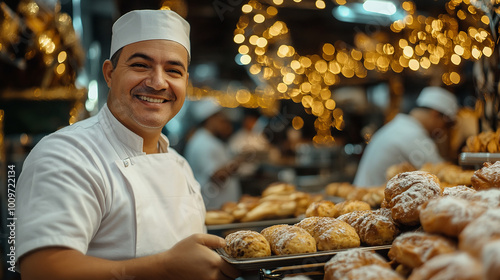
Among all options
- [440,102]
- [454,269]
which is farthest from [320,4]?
[454,269]

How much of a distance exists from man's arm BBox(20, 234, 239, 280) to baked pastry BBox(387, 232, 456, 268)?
21.5 inches

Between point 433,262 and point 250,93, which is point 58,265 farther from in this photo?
point 250,93

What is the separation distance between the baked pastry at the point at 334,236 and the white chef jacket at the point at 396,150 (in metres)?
2.89

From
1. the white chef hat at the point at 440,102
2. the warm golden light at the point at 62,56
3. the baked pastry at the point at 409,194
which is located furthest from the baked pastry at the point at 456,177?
the warm golden light at the point at 62,56

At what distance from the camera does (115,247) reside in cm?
159

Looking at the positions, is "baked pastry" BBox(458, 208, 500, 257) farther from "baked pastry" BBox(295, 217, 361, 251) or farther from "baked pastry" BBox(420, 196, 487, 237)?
"baked pastry" BBox(295, 217, 361, 251)

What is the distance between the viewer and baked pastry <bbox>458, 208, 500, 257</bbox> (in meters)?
0.78

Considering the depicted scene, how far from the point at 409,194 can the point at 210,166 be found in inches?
159

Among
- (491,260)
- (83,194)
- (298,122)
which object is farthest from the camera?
(298,122)

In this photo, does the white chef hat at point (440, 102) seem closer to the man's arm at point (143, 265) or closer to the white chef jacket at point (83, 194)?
the white chef jacket at point (83, 194)

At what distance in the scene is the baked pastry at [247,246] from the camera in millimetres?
1294

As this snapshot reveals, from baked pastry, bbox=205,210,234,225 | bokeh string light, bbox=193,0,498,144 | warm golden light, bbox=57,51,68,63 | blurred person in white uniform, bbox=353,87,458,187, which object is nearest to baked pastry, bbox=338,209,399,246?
baked pastry, bbox=205,210,234,225

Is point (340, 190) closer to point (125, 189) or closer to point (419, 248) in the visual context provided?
point (125, 189)

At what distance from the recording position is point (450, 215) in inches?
40.1
